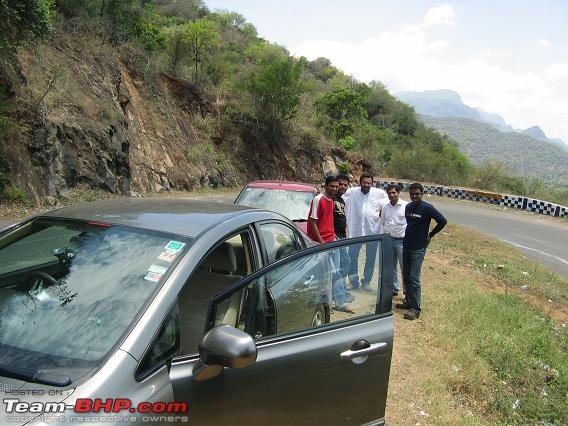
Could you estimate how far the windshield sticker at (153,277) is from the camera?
2630mm

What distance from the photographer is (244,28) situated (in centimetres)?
7281

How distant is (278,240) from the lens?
3971 mm

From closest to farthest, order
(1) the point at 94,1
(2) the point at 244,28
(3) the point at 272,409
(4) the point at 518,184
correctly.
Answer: (3) the point at 272,409 < (1) the point at 94,1 < (4) the point at 518,184 < (2) the point at 244,28

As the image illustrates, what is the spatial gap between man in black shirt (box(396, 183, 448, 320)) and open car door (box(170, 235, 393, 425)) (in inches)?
156

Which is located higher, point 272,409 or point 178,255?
point 178,255

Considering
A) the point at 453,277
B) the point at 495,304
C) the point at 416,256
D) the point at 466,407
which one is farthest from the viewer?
the point at 453,277

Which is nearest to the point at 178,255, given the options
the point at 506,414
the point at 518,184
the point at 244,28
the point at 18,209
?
the point at 506,414

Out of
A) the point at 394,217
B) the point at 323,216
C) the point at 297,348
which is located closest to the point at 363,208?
the point at 394,217

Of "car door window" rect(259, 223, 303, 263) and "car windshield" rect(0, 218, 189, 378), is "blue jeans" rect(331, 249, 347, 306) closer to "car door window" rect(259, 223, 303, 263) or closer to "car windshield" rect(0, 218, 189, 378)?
"car door window" rect(259, 223, 303, 263)

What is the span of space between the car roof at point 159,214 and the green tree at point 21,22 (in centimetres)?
1247

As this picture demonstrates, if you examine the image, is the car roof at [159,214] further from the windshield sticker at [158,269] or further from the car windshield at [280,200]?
the car windshield at [280,200]

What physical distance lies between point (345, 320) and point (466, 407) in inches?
111

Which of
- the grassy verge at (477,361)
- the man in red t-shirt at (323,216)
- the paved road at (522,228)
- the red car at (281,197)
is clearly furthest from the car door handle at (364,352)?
the paved road at (522,228)

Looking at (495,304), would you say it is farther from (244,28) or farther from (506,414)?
(244,28)
